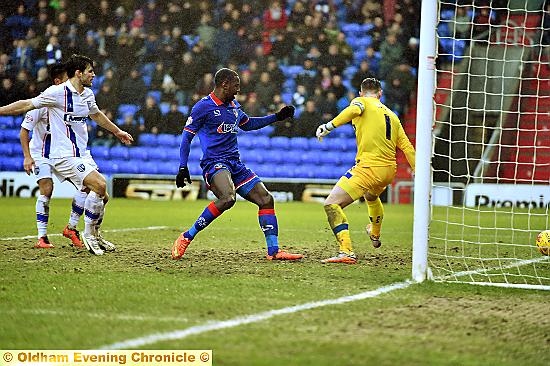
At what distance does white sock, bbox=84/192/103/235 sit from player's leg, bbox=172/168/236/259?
991mm

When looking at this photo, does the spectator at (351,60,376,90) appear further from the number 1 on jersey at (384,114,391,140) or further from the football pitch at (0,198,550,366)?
the number 1 on jersey at (384,114,391,140)

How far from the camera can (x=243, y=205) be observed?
19.1 m

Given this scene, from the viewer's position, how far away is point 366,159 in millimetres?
8141

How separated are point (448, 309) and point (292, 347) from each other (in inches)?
63.8

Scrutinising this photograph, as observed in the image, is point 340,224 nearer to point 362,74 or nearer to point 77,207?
point 77,207

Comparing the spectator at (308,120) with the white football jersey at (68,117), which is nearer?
the white football jersey at (68,117)

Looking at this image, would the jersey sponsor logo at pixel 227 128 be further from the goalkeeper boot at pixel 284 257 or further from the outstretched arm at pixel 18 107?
the outstretched arm at pixel 18 107

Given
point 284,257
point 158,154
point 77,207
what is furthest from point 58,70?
point 158,154

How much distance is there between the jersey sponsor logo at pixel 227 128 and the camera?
8109 millimetres

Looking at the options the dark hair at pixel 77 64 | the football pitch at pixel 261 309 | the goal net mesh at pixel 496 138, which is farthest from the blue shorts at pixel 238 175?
the goal net mesh at pixel 496 138

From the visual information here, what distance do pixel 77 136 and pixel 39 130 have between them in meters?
0.73

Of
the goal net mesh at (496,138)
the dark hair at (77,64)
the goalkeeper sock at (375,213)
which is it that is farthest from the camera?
the goal net mesh at (496,138)

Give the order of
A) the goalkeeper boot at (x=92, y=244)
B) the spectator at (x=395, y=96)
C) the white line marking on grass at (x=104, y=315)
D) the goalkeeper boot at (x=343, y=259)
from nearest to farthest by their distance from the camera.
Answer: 1. the white line marking on grass at (x=104, y=315)
2. the goalkeeper boot at (x=343, y=259)
3. the goalkeeper boot at (x=92, y=244)
4. the spectator at (x=395, y=96)

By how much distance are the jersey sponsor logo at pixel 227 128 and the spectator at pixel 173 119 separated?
14407 millimetres
